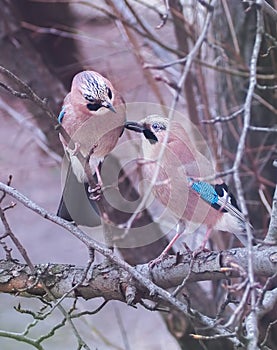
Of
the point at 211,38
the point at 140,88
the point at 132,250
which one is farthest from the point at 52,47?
the point at 132,250

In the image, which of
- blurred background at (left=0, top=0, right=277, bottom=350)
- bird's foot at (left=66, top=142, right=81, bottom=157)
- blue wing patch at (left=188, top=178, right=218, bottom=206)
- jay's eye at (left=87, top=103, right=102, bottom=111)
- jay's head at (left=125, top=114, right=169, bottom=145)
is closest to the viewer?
bird's foot at (left=66, top=142, right=81, bottom=157)

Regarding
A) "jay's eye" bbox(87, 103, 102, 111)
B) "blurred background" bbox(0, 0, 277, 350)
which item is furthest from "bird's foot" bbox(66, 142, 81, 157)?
"blurred background" bbox(0, 0, 277, 350)

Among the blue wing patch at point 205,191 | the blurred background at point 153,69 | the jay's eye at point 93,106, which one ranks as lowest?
the blue wing patch at point 205,191

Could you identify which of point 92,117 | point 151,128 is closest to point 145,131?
point 151,128

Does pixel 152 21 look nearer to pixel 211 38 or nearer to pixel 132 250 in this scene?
pixel 211 38

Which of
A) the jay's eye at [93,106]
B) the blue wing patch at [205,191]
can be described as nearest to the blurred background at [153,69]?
the blue wing patch at [205,191]

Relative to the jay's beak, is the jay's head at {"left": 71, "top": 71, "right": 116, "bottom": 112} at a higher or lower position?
higher

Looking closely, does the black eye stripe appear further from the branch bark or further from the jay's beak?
the branch bark

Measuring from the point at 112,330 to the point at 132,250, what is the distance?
1708 millimetres

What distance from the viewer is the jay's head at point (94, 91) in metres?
1.73

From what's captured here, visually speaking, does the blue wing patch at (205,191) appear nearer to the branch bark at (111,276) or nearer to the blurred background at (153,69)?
the branch bark at (111,276)

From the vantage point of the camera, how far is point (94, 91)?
68.4 inches

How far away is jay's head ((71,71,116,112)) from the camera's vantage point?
1.73 meters

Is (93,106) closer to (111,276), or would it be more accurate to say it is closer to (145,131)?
(145,131)
